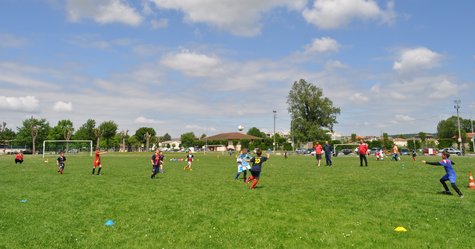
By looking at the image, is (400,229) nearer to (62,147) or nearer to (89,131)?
(62,147)

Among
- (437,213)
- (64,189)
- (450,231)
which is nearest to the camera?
(450,231)

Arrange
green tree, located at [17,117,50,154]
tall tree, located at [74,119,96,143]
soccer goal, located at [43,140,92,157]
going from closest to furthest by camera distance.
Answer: soccer goal, located at [43,140,92,157], green tree, located at [17,117,50,154], tall tree, located at [74,119,96,143]

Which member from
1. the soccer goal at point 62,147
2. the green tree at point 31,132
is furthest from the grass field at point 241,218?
the green tree at point 31,132

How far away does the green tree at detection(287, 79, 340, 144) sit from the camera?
89.2 metres

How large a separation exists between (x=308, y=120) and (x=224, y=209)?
275 feet

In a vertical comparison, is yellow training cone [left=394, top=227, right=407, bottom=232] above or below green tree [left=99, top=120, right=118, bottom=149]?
below

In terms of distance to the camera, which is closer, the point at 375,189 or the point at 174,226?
the point at 174,226

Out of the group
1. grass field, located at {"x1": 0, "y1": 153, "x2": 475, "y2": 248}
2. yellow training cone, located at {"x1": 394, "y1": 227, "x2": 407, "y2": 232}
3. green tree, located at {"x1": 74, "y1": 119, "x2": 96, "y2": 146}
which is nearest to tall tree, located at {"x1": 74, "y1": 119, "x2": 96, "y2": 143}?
green tree, located at {"x1": 74, "y1": 119, "x2": 96, "y2": 146}

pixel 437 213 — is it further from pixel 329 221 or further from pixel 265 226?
pixel 265 226

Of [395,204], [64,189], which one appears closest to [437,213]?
[395,204]

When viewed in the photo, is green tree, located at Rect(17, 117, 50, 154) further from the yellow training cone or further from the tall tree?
the yellow training cone

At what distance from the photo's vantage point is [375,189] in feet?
48.8

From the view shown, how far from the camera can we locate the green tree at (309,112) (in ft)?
293

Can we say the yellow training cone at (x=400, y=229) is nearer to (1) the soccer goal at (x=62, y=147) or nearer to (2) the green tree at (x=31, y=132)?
(1) the soccer goal at (x=62, y=147)
